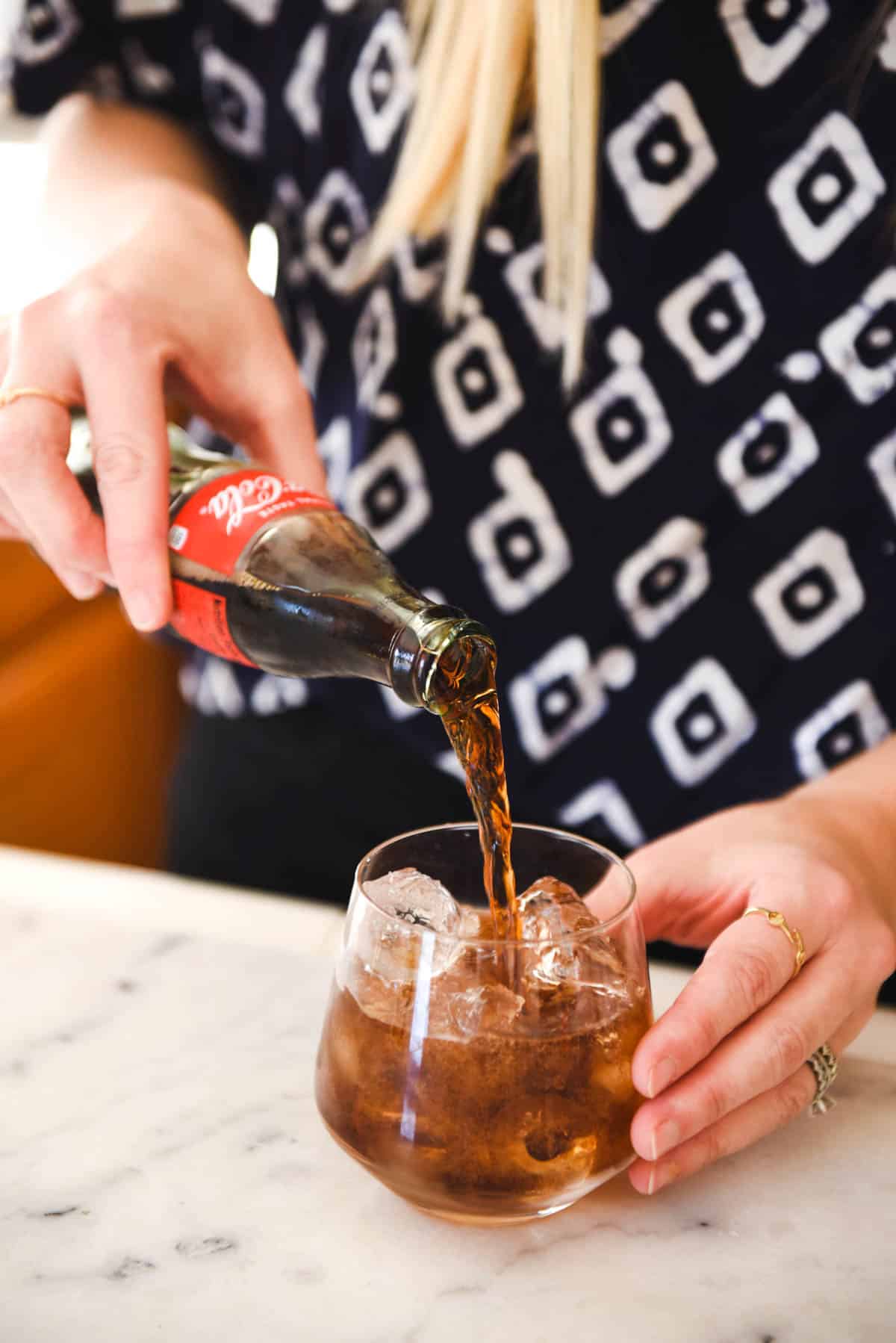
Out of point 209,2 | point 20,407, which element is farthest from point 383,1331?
point 209,2

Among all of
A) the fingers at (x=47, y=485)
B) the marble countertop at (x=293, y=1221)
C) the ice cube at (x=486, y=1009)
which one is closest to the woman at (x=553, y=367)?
the fingers at (x=47, y=485)

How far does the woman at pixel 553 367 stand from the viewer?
94 centimetres

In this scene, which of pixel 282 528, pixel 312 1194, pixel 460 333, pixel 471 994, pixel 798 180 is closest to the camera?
pixel 471 994

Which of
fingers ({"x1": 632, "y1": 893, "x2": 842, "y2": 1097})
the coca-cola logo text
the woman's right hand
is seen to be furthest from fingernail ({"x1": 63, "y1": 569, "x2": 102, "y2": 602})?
fingers ({"x1": 632, "y1": 893, "x2": 842, "y2": 1097})

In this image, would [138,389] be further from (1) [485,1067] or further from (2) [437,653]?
(1) [485,1067]

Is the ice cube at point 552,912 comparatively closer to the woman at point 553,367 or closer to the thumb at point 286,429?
the woman at point 553,367

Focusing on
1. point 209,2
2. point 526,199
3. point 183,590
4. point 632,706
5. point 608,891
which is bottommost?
point 632,706

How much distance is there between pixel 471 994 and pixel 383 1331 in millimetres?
184

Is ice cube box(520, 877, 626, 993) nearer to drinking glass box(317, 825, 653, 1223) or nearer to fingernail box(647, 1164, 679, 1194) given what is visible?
drinking glass box(317, 825, 653, 1223)

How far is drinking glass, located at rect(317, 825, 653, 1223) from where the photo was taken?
673mm

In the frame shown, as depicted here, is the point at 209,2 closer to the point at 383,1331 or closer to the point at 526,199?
the point at 526,199

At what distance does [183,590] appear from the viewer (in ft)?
3.04

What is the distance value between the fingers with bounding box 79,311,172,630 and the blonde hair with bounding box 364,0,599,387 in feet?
1.22

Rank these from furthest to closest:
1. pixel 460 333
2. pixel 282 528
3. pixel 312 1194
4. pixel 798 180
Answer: pixel 460 333, pixel 798 180, pixel 282 528, pixel 312 1194
